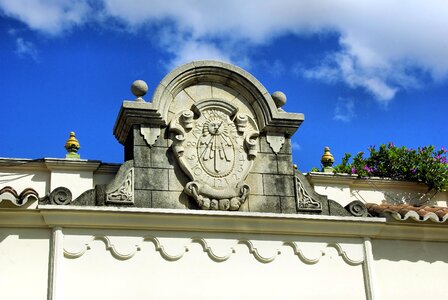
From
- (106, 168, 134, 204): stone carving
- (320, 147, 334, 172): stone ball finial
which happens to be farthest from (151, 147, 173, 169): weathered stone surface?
(320, 147, 334, 172): stone ball finial

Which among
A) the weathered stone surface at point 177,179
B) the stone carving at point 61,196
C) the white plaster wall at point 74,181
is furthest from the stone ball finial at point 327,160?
the stone carving at point 61,196

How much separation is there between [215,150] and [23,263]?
3.54 m

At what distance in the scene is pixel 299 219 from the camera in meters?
12.4

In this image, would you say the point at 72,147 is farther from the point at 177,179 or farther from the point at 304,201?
the point at 304,201

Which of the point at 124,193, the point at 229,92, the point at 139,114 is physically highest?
the point at 229,92

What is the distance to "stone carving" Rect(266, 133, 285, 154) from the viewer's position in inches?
511

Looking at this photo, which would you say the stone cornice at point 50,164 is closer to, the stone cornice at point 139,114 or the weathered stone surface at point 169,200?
the stone cornice at point 139,114

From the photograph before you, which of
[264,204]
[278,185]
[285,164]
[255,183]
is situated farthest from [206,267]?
[285,164]

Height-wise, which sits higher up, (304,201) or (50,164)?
(50,164)

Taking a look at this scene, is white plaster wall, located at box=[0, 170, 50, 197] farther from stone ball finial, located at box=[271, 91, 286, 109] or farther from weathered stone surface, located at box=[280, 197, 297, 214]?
stone ball finial, located at box=[271, 91, 286, 109]

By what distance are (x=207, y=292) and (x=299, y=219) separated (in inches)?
75.5

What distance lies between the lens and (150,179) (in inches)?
478

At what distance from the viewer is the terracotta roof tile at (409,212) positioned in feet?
41.1

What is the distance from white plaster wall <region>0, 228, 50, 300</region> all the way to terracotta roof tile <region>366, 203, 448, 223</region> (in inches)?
216
